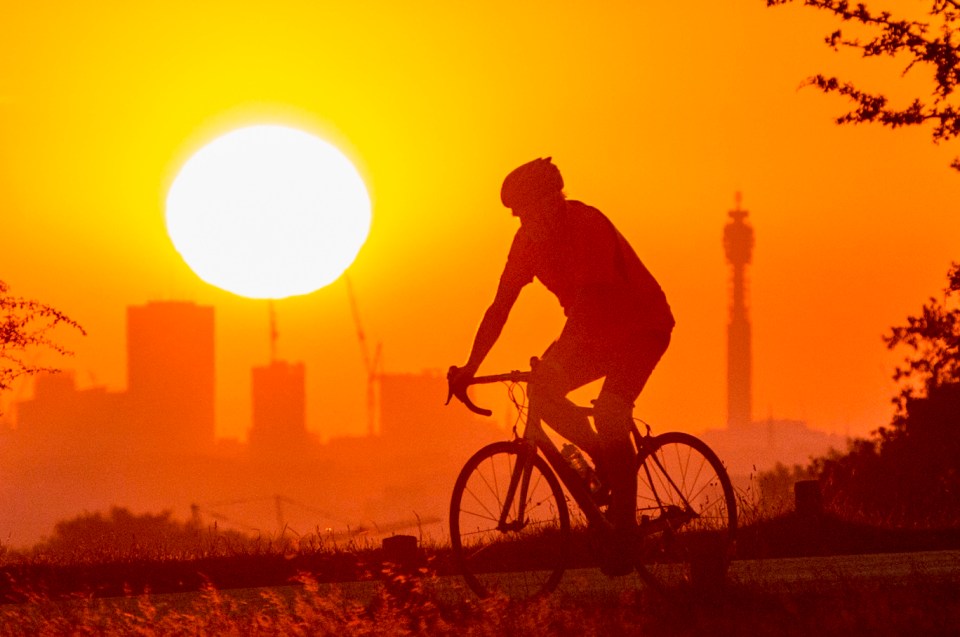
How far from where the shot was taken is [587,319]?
8.66 meters

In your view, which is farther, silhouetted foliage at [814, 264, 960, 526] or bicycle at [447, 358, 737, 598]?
silhouetted foliage at [814, 264, 960, 526]

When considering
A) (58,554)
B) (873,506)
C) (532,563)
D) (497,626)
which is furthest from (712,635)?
(873,506)

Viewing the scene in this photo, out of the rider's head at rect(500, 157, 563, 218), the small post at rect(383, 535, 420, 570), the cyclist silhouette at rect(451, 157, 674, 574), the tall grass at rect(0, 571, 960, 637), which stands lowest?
the tall grass at rect(0, 571, 960, 637)

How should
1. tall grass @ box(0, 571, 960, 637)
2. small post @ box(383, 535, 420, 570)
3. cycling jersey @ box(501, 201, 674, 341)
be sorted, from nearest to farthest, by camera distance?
tall grass @ box(0, 571, 960, 637) < cycling jersey @ box(501, 201, 674, 341) < small post @ box(383, 535, 420, 570)

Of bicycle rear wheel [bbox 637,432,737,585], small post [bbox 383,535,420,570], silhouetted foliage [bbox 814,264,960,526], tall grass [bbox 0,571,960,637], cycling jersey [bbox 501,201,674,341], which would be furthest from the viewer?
silhouetted foliage [bbox 814,264,960,526]

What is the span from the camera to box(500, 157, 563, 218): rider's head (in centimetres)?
859

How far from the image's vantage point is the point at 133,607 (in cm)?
922

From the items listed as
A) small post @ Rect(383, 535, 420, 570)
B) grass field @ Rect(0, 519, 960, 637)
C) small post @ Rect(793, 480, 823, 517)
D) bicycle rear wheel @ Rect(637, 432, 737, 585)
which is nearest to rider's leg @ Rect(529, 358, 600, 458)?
bicycle rear wheel @ Rect(637, 432, 737, 585)

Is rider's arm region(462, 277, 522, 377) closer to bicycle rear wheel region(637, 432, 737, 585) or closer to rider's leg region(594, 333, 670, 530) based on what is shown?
rider's leg region(594, 333, 670, 530)

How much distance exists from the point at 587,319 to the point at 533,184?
729 millimetres

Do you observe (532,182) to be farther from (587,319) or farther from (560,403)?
(560,403)

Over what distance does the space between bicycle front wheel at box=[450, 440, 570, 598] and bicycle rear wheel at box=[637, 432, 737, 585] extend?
0.50 meters

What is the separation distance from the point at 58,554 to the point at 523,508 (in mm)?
5409

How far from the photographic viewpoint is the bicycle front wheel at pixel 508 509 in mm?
8773
